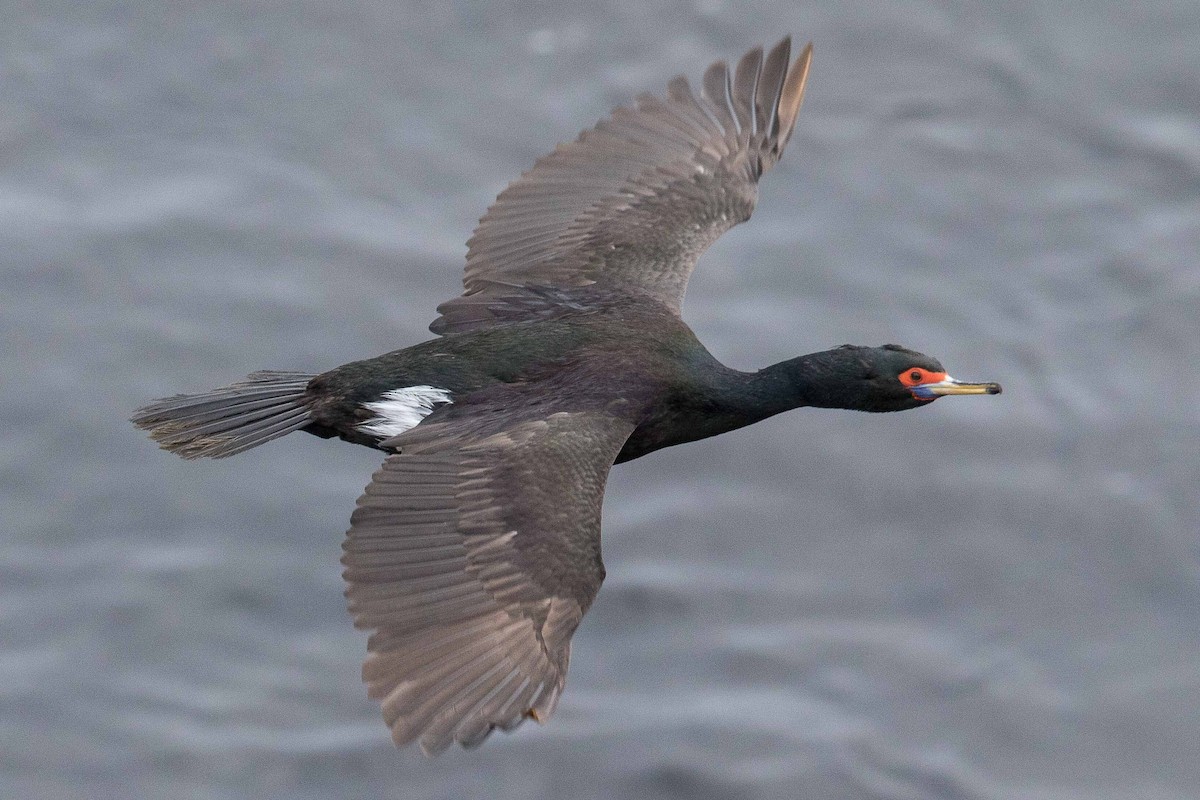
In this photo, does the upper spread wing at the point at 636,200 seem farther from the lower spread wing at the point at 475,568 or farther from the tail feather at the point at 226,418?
the lower spread wing at the point at 475,568

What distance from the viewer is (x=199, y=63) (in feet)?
56.4

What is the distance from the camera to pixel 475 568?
30.6 ft

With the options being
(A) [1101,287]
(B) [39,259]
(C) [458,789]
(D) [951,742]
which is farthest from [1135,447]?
(B) [39,259]

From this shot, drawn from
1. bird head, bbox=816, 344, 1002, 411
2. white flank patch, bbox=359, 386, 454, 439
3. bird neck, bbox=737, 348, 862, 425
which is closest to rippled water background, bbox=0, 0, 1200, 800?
bird neck, bbox=737, 348, 862, 425

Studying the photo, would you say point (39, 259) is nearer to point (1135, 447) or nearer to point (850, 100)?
point (850, 100)

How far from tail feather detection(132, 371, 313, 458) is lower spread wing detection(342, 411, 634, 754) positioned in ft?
2.36

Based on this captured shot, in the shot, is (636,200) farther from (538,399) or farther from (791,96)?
(538,399)

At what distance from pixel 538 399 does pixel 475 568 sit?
1.06 m

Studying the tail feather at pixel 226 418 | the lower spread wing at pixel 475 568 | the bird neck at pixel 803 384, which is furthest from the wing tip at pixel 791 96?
the tail feather at pixel 226 418

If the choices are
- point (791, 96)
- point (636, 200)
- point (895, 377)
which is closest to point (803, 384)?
point (895, 377)

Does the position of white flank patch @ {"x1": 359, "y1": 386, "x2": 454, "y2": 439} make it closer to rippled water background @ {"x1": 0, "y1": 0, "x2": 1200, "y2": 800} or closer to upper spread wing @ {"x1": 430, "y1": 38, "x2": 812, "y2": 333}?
upper spread wing @ {"x1": 430, "y1": 38, "x2": 812, "y2": 333}

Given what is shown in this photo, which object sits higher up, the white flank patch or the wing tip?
the wing tip

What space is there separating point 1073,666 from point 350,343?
520 centimetres

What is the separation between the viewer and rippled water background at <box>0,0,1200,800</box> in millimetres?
14477
